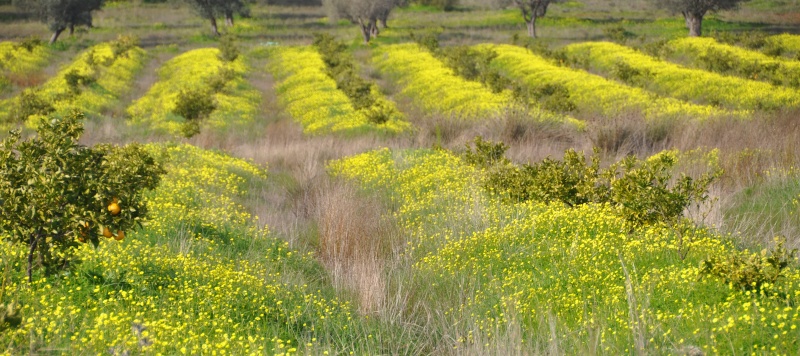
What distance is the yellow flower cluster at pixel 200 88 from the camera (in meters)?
20.5

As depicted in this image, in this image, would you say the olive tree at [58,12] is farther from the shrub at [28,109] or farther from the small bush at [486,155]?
the small bush at [486,155]

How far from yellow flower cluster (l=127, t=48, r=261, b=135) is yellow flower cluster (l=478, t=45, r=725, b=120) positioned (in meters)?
9.66

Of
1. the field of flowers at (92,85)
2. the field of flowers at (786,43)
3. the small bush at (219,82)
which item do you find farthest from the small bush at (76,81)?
the field of flowers at (786,43)

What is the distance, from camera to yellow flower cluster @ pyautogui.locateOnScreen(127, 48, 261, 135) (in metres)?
20.5

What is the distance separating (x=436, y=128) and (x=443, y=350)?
11731mm

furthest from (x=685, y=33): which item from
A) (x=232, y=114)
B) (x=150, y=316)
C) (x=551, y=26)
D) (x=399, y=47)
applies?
(x=150, y=316)

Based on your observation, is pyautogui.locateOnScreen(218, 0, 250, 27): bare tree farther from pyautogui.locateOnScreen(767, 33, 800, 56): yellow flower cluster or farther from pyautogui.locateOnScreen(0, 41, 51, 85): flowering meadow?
pyautogui.locateOnScreen(767, 33, 800, 56): yellow flower cluster

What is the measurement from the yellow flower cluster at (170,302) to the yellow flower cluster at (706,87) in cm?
1459

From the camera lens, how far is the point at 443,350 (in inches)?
239

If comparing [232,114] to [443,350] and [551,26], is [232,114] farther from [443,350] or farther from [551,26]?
[551,26]

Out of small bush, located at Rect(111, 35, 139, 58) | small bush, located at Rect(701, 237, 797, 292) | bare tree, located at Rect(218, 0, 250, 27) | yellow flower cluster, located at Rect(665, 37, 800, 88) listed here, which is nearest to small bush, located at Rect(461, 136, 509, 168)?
small bush, located at Rect(701, 237, 797, 292)

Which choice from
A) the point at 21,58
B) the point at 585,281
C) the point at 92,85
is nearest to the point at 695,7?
the point at 92,85

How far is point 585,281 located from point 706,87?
18.2 meters

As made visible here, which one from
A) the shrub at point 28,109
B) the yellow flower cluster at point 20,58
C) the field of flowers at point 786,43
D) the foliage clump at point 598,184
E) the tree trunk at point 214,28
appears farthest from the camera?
the tree trunk at point 214,28
